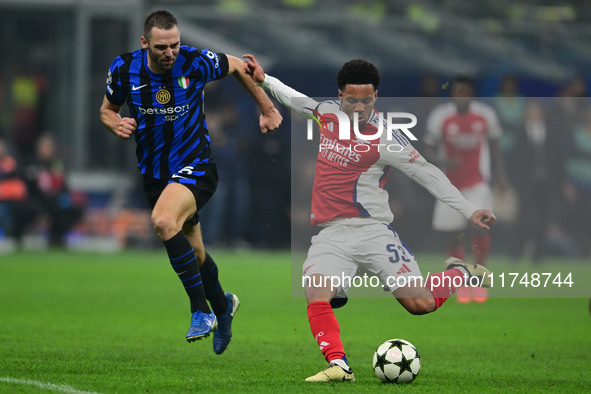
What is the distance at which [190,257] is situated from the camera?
6422mm

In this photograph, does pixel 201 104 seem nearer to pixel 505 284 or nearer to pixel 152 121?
pixel 152 121

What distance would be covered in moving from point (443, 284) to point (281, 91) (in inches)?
64.8

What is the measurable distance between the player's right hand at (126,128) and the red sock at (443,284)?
79.8 inches

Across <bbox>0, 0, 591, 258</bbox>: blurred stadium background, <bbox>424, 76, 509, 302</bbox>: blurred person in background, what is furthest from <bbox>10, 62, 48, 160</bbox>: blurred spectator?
<bbox>424, 76, 509, 302</bbox>: blurred person in background

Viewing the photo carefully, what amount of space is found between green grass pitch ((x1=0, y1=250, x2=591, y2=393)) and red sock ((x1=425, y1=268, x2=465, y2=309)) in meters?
0.48

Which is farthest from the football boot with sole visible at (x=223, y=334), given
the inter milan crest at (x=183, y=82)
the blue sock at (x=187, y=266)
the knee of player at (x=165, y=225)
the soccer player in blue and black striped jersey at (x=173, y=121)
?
the inter milan crest at (x=183, y=82)

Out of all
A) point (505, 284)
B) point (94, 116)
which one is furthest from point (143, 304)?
point (94, 116)

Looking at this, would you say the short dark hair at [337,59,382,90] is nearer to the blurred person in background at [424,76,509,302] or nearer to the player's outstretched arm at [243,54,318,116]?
the player's outstretched arm at [243,54,318,116]

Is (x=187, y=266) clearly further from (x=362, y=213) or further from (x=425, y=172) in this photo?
(x=425, y=172)

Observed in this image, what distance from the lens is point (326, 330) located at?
6000 millimetres

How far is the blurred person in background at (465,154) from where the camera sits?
8.77 metres

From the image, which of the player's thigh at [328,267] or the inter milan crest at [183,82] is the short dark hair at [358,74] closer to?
the player's thigh at [328,267]

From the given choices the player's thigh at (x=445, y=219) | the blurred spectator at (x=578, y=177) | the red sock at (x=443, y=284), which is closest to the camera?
the red sock at (x=443, y=284)

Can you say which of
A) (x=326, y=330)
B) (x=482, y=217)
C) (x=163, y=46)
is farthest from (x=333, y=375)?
(x=163, y=46)
